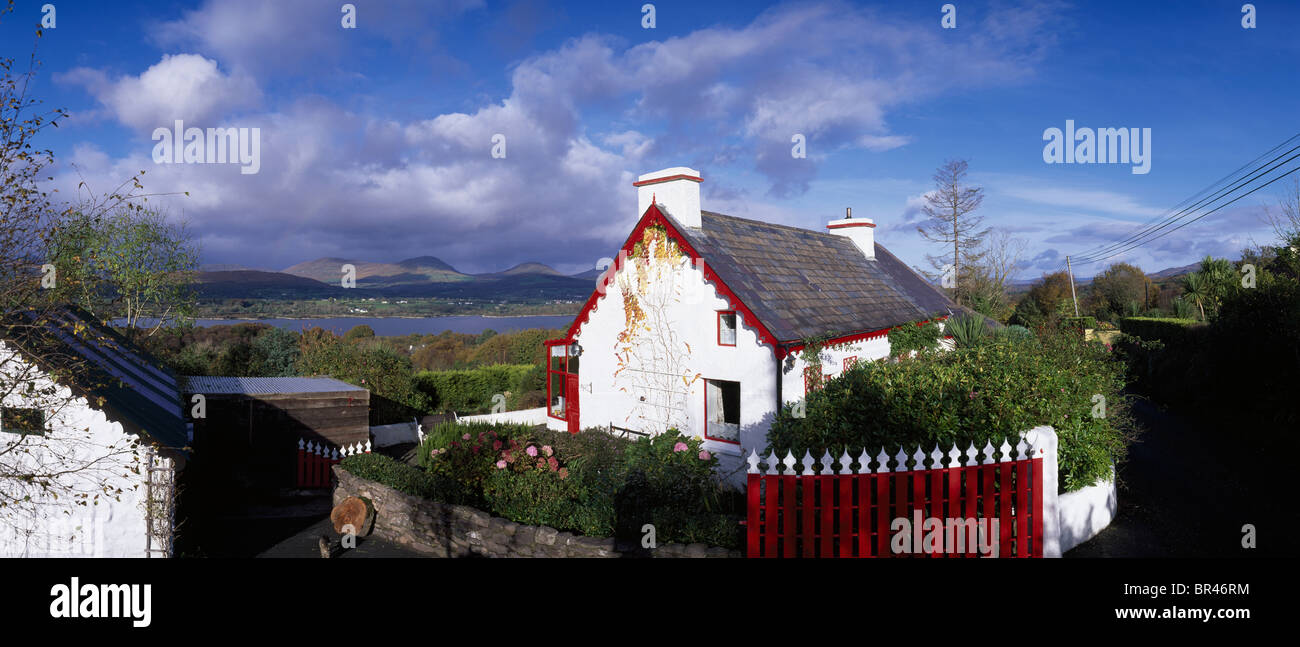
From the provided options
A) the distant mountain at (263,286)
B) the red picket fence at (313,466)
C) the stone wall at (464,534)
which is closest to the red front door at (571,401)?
the red picket fence at (313,466)

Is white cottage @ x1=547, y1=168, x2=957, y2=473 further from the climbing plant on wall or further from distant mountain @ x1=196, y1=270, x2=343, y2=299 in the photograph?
distant mountain @ x1=196, y1=270, x2=343, y2=299

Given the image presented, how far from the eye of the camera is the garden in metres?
8.24

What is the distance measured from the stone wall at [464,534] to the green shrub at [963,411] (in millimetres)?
2378

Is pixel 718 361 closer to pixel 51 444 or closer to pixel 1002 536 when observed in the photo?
pixel 1002 536

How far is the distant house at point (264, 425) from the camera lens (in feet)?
46.4

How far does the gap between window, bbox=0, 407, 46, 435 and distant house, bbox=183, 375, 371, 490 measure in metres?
5.34

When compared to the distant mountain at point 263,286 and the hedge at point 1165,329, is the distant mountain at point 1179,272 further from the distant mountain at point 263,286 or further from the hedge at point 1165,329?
the distant mountain at point 263,286

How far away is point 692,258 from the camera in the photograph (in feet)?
44.7

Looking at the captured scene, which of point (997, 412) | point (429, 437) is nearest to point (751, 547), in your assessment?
point (997, 412)

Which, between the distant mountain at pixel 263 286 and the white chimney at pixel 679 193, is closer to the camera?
the white chimney at pixel 679 193

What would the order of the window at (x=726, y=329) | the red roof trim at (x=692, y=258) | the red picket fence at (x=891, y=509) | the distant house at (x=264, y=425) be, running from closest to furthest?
the red picket fence at (x=891, y=509)
the red roof trim at (x=692, y=258)
the window at (x=726, y=329)
the distant house at (x=264, y=425)

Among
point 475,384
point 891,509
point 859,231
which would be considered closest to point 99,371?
point 891,509

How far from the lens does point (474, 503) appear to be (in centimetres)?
1041
